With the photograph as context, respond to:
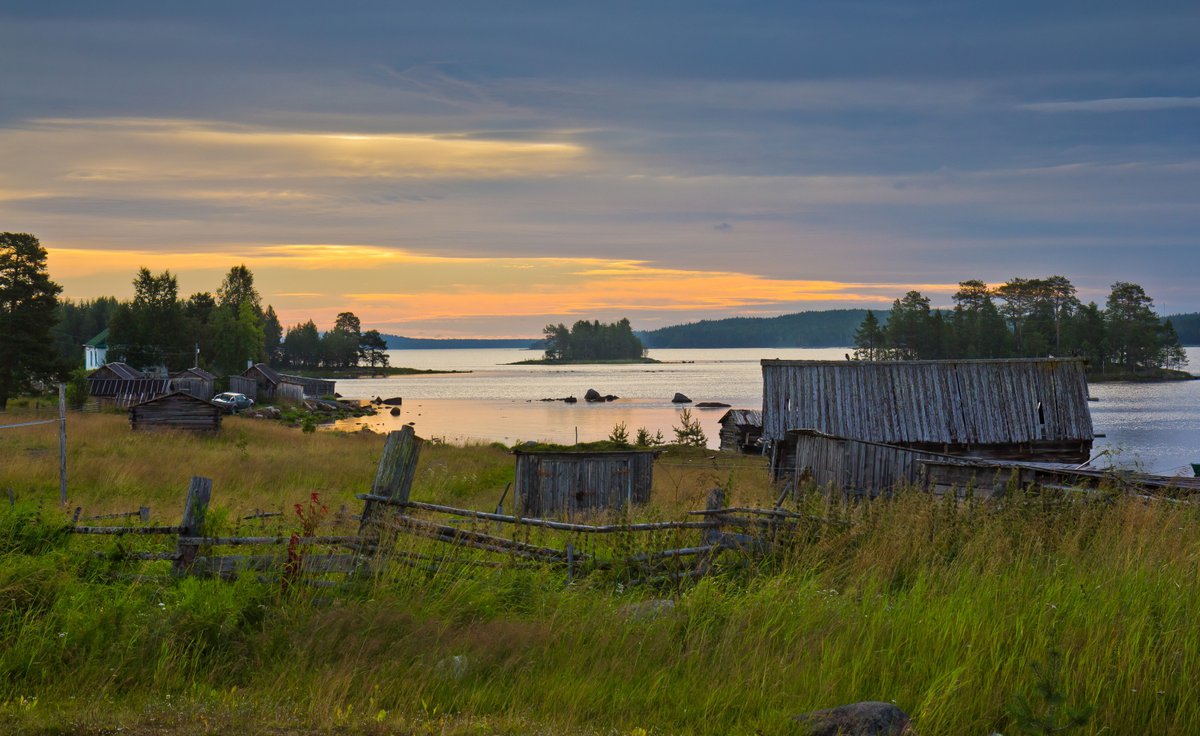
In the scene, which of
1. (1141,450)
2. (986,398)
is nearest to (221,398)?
(986,398)

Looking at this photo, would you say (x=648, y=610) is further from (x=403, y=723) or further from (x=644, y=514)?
(x=644, y=514)

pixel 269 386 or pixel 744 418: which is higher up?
pixel 269 386

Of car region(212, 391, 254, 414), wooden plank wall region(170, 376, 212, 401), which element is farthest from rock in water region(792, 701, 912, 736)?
wooden plank wall region(170, 376, 212, 401)

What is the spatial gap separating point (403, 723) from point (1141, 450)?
61542mm

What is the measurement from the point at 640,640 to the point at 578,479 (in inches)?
643

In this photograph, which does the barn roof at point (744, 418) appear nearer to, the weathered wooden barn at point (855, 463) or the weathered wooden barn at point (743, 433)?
the weathered wooden barn at point (743, 433)

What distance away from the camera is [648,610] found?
7.57 m

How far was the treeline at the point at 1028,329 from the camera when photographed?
140625 millimetres

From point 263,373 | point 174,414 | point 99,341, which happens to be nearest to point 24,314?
point 174,414

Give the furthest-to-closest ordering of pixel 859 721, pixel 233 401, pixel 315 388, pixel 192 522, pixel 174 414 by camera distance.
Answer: pixel 315 388 < pixel 233 401 < pixel 174 414 < pixel 192 522 < pixel 859 721

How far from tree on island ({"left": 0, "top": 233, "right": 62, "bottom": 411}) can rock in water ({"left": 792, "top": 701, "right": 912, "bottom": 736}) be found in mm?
65300

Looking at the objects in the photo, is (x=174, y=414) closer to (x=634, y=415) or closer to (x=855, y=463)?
(x=855, y=463)

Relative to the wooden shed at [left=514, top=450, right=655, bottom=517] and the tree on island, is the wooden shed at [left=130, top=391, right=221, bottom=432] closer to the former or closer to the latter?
the tree on island

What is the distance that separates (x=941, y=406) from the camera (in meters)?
29.9
